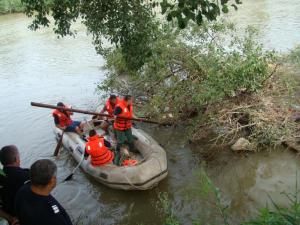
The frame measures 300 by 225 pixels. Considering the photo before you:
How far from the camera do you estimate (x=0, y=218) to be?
157 inches

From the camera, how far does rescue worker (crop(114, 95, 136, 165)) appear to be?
8172 mm

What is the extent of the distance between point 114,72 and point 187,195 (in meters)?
6.69

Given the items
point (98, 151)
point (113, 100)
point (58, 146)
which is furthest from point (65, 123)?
point (98, 151)

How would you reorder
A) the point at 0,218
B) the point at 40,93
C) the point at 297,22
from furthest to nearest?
the point at 297,22, the point at 40,93, the point at 0,218

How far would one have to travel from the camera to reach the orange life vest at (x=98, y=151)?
7.34 meters

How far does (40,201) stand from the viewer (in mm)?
3311

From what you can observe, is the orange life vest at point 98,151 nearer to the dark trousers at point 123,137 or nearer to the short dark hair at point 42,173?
the dark trousers at point 123,137

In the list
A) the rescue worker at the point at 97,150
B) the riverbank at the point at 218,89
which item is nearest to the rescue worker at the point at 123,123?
the rescue worker at the point at 97,150

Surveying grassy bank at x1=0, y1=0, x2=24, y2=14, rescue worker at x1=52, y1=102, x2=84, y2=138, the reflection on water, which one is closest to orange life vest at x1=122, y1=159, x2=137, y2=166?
rescue worker at x1=52, y1=102, x2=84, y2=138

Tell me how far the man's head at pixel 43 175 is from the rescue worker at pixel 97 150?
3.87 metres

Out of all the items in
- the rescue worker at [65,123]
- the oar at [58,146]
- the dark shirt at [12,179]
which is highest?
the dark shirt at [12,179]

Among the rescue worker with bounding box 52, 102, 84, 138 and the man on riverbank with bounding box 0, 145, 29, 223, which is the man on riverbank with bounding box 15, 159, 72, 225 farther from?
the rescue worker with bounding box 52, 102, 84, 138

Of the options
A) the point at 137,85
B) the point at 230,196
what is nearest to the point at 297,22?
the point at 137,85

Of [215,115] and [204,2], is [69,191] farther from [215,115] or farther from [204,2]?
[204,2]
